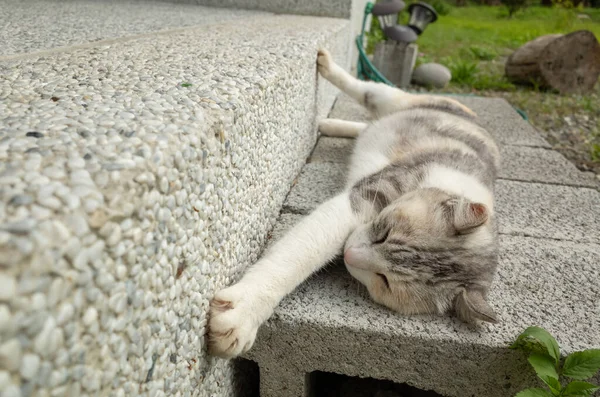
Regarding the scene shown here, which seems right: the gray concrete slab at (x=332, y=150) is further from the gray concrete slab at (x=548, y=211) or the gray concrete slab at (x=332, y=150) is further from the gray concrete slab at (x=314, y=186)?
the gray concrete slab at (x=548, y=211)

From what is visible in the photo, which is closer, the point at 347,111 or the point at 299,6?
the point at 347,111

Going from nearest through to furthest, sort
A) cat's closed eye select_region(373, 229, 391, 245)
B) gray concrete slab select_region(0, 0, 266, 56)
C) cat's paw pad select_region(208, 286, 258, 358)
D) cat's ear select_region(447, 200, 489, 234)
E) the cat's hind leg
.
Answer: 1. cat's paw pad select_region(208, 286, 258, 358)
2. cat's ear select_region(447, 200, 489, 234)
3. cat's closed eye select_region(373, 229, 391, 245)
4. gray concrete slab select_region(0, 0, 266, 56)
5. the cat's hind leg

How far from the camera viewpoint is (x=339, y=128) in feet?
8.93

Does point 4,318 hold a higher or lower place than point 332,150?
higher

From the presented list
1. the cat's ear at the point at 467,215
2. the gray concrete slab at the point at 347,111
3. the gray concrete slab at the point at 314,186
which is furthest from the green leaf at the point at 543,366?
Answer: the gray concrete slab at the point at 347,111

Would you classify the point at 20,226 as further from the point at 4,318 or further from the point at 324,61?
the point at 324,61

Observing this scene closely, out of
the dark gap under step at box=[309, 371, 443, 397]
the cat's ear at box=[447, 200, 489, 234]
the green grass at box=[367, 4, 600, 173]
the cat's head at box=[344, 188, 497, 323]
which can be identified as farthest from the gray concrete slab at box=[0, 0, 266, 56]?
the green grass at box=[367, 4, 600, 173]

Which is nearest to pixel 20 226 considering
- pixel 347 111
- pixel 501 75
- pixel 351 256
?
pixel 351 256

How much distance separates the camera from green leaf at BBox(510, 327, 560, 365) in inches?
45.6

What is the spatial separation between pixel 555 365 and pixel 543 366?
0.06 meters

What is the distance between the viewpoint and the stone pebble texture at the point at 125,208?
0.57m

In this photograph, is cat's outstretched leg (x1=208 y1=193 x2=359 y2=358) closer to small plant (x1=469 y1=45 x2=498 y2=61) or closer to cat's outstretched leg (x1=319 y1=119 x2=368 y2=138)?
cat's outstretched leg (x1=319 y1=119 x2=368 y2=138)

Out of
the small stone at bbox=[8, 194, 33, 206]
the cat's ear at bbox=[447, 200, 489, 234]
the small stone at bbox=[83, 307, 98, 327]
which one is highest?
the small stone at bbox=[8, 194, 33, 206]

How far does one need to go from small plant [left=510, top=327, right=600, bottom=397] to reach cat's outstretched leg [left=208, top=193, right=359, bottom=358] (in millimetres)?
622
